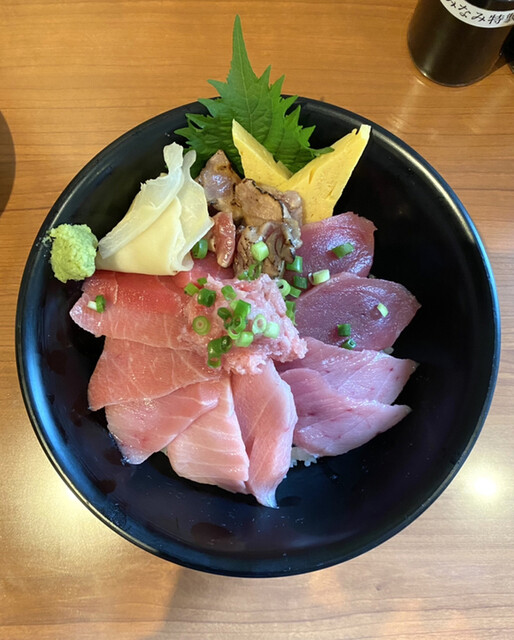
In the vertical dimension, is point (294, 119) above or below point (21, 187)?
above

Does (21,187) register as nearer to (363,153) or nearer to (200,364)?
(200,364)

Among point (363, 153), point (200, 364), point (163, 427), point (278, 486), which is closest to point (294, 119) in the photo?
point (363, 153)

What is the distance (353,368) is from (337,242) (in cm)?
40

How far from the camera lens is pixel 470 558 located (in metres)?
1.58

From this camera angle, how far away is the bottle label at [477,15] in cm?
162

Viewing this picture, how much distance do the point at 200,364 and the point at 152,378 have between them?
147 mm

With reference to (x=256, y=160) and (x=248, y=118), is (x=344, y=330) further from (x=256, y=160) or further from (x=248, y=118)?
(x=248, y=118)

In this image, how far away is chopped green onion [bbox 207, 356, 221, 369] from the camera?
1.34m

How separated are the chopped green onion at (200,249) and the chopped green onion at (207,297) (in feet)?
0.64

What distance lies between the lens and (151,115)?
6.33 ft

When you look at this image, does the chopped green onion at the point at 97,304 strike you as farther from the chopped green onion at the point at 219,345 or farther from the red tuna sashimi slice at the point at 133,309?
the chopped green onion at the point at 219,345

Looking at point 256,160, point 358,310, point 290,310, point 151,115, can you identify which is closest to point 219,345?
point 290,310

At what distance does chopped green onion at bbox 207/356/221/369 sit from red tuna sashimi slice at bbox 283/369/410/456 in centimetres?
20

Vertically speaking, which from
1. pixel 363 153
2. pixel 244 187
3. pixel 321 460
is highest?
pixel 363 153
